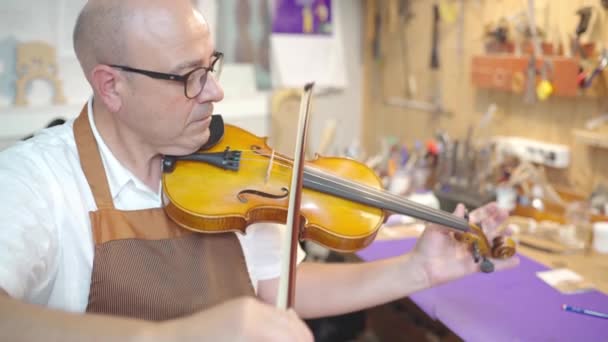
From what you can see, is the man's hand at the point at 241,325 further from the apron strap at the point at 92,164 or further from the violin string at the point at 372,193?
the violin string at the point at 372,193

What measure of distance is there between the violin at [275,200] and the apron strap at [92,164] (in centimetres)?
11

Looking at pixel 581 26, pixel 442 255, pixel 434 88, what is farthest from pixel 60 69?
pixel 581 26

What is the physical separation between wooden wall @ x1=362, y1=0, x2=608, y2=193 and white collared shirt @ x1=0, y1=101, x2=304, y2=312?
4.27 ft

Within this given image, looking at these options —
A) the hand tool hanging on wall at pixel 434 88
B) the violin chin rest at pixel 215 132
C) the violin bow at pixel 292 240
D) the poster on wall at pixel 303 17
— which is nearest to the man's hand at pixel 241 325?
the violin bow at pixel 292 240

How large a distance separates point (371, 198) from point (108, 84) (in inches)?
22.4

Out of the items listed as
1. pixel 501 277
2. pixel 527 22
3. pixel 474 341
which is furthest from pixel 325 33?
pixel 474 341

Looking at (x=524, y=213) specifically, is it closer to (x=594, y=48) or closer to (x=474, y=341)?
(x=594, y=48)

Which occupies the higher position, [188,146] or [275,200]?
[188,146]

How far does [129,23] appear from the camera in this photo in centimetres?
96

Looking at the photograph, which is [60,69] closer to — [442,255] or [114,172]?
[114,172]

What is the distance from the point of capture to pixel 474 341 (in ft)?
3.76

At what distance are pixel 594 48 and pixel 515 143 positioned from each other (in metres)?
0.46

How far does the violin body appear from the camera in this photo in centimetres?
103

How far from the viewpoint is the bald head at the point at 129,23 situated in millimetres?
959
